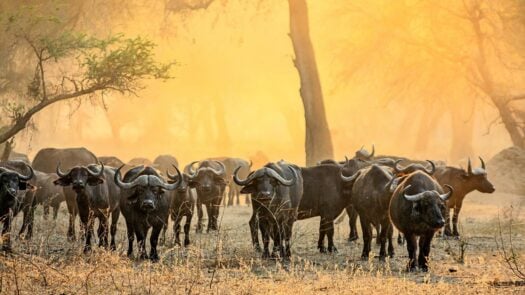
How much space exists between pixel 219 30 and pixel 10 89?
27.8 metres

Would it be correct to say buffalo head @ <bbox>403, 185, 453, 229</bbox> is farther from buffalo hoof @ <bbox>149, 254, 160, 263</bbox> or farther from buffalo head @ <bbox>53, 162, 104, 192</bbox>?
buffalo head @ <bbox>53, 162, 104, 192</bbox>

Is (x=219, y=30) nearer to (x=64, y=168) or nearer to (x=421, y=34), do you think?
(x=421, y=34)

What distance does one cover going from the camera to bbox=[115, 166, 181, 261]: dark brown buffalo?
1279 cm

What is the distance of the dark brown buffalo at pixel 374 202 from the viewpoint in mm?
13359

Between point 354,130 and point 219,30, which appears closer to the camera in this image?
point 219,30

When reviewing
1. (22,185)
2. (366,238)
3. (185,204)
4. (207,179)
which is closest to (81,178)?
(22,185)

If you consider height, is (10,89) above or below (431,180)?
above

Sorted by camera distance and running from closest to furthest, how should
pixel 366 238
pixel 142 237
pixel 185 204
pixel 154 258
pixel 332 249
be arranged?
pixel 154 258 < pixel 142 237 < pixel 366 238 < pixel 332 249 < pixel 185 204

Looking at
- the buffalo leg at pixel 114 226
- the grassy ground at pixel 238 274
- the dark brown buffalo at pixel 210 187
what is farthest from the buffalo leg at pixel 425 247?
the dark brown buffalo at pixel 210 187

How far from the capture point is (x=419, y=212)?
38.4 feet

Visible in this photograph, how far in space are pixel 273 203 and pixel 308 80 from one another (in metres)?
14.8

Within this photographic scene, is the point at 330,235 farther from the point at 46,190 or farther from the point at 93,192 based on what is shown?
the point at 46,190

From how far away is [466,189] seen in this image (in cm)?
1808

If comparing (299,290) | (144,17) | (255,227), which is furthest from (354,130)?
(299,290)
